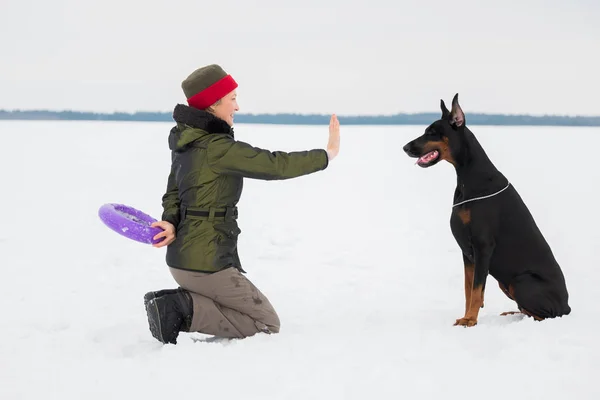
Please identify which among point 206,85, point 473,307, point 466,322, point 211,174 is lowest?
point 466,322

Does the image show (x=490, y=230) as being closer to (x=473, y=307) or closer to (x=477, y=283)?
(x=477, y=283)

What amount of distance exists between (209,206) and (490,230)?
72.5 inches

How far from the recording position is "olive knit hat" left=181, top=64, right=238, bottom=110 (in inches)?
155

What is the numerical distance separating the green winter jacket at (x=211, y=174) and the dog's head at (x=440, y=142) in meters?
0.74

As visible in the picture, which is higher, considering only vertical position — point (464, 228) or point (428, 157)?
point (428, 157)

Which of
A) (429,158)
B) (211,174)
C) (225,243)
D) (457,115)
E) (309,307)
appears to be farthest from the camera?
(309,307)

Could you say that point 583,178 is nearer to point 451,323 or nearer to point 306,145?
point 306,145

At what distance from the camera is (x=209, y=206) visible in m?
3.90

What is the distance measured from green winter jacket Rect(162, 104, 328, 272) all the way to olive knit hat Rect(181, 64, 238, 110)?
11cm

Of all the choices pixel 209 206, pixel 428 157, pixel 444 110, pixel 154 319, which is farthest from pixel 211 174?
pixel 444 110

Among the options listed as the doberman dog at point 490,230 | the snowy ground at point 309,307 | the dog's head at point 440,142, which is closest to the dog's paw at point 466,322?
the doberman dog at point 490,230

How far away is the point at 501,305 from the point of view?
5.12 metres

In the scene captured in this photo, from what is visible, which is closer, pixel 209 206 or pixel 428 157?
pixel 209 206

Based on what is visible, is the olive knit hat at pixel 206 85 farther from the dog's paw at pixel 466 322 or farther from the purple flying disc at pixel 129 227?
the dog's paw at pixel 466 322
